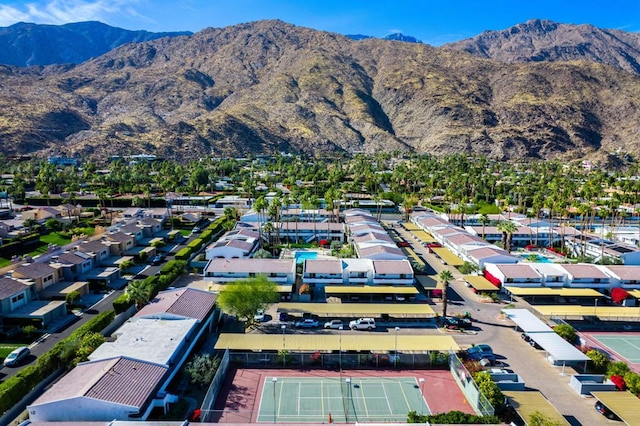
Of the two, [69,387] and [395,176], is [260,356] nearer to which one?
[69,387]

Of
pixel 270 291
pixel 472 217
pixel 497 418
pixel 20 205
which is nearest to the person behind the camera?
pixel 497 418

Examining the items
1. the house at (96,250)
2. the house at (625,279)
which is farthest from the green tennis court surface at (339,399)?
the house at (96,250)

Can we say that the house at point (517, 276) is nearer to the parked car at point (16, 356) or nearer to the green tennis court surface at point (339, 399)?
the green tennis court surface at point (339, 399)

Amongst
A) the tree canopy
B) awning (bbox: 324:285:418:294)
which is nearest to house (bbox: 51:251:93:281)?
the tree canopy

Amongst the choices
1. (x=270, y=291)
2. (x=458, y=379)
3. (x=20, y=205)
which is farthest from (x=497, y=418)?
(x=20, y=205)

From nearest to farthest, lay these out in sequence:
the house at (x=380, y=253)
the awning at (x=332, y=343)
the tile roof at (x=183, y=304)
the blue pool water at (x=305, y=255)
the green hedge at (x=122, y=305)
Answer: the awning at (x=332, y=343), the tile roof at (x=183, y=304), the green hedge at (x=122, y=305), the house at (x=380, y=253), the blue pool water at (x=305, y=255)

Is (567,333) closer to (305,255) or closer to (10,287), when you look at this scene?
(305,255)
